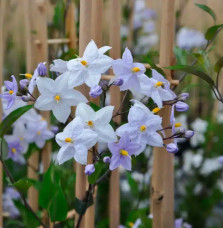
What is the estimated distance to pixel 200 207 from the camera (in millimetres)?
1715

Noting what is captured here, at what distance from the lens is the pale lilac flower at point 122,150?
2.22 feet

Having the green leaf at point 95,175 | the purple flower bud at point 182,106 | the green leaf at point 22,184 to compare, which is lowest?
the green leaf at point 22,184

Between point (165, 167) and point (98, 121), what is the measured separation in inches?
11.6

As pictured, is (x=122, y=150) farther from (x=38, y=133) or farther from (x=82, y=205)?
(x=38, y=133)

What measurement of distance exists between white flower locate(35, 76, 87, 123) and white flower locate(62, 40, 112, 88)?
0.8 inches

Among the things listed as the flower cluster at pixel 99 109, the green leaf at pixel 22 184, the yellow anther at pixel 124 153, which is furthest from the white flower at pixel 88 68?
the green leaf at pixel 22 184

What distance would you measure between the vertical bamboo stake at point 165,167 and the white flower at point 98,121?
19 centimetres

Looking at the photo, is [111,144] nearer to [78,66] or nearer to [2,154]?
[78,66]

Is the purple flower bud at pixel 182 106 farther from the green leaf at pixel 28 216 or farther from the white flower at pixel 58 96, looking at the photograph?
the green leaf at pixel 28 216

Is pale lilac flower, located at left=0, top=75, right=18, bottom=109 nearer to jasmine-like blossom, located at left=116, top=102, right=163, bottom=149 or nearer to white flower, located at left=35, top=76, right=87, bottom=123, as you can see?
white flower, located at left=35, top=76, right=87, bottom=123

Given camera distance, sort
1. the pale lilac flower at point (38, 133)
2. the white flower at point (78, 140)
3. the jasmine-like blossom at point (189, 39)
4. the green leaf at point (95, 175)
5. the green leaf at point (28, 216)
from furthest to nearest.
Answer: the jasmine-like blossom at point (189, 39), the pale lilac flower at point (38, 133), the green leaf at point (28, 216), the green leaf at point (95, 175), the white flower at point (78, 140)

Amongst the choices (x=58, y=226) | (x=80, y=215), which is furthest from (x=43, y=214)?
(x=80, y=215)

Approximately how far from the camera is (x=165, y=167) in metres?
0.92

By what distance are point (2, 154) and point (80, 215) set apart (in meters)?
0.20
